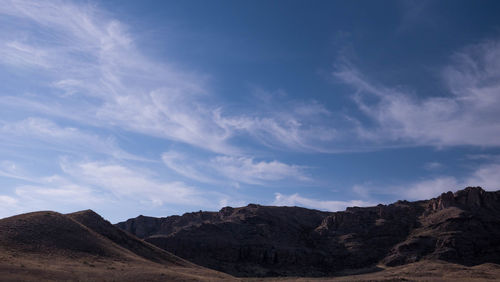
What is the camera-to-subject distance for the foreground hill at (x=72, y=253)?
133 feet

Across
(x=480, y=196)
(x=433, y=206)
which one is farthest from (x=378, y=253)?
(x=480, y=196)

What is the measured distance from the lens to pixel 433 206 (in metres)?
114

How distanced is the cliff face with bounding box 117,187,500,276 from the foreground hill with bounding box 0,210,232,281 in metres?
33.2

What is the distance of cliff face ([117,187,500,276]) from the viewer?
308 ft

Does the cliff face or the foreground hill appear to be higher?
the cliff face

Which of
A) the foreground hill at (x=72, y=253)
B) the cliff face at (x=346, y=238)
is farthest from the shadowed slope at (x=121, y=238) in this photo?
the cliff face at (x=346, y=238)

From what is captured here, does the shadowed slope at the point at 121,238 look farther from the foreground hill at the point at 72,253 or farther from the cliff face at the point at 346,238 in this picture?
the cliff face at the point at 346,238

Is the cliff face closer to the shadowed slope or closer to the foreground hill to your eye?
the shadowed slope

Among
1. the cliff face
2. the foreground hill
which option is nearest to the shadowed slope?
the foreground hill

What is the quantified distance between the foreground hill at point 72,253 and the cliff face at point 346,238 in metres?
33.2

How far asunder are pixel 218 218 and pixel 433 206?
2346 inches

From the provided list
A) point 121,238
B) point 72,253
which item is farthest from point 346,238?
point 72,253

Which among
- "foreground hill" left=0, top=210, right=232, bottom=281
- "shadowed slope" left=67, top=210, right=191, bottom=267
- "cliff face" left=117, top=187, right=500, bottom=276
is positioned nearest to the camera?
"foreground hill" left=0, top=210, right=232, bottom=281

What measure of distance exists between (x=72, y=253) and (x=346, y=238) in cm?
7556
